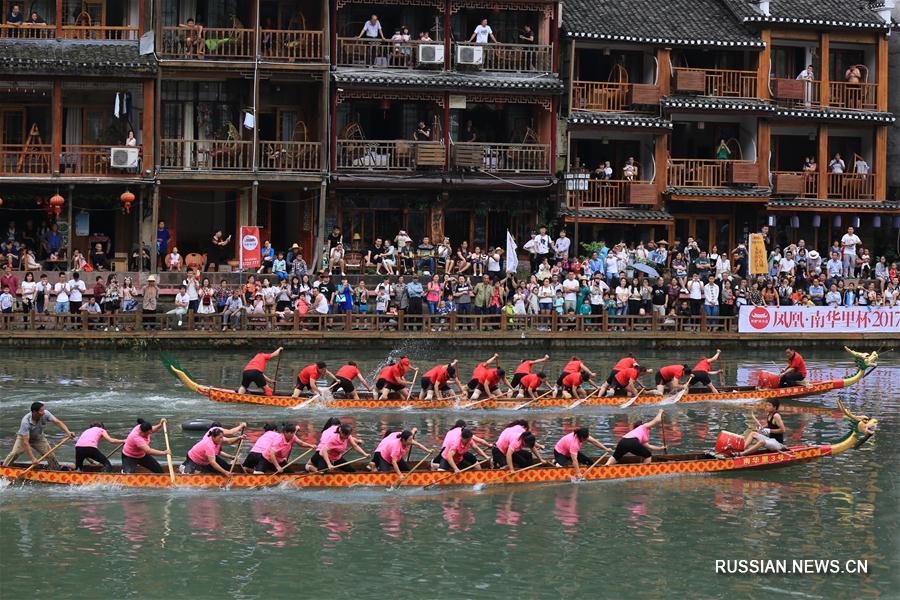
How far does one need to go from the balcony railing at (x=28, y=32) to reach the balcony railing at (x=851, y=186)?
31.3 metres

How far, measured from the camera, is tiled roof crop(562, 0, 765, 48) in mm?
52719

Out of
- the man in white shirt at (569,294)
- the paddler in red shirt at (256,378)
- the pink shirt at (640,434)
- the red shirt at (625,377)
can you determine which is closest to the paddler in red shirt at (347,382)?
the paddler in red shirt at (256,378)

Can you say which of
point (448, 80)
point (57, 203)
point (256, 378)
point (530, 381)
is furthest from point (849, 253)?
point (57, 203)

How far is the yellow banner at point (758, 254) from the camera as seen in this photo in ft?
156

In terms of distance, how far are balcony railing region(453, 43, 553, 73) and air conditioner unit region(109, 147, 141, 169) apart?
1242 cm

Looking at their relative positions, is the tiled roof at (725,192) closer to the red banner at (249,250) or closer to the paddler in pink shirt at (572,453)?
the red banner at (249,250)

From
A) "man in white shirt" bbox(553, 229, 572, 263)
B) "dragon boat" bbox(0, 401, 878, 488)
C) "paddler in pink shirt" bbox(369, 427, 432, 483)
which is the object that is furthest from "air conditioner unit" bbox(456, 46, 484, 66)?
"paddler in pink shirt" bbox(369, 427, 432, 483)

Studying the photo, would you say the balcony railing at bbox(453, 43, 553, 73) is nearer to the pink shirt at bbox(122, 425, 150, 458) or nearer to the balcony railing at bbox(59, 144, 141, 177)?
the balcony railing at bbox(59, 144, 141, 177)

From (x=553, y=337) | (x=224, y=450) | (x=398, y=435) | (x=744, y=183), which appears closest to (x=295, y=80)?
(x=553, y=337)

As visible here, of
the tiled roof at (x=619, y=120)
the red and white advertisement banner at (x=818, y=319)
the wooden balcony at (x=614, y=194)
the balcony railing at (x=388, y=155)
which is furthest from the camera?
the tiled roof at (x=619, y=120)

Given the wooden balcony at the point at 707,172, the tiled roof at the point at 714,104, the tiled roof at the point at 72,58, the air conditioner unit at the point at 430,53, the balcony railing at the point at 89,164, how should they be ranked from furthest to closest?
Answer: the wooden balcony at the point at 707,172 → the tiled roof at the point at 714,104 → the air conditioner unit at the point at 430,53 → the balcony railing at the point at 89,164 → the tiled roof at the point at 72,58

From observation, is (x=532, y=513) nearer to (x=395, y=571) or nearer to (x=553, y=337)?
(x=395, y=571)

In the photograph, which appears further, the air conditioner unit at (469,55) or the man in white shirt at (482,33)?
the man in white shirt at (482,33)

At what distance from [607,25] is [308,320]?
60.9 ft
